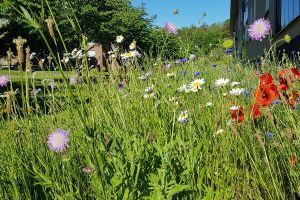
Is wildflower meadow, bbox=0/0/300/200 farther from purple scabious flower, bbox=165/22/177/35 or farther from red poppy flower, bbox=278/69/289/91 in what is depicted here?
purple scabious flower, bbox=165/22/177/35

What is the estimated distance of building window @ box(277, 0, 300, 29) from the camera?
7800mm

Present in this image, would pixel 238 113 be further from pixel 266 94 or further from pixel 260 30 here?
pixel 260 30

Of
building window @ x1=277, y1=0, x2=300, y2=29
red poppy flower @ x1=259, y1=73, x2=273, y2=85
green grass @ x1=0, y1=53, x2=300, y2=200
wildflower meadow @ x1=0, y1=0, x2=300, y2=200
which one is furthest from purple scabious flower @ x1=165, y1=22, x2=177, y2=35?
building window @ x1=277, y1=0, x2=300, y2=29

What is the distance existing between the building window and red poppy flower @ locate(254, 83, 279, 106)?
6.34 meters

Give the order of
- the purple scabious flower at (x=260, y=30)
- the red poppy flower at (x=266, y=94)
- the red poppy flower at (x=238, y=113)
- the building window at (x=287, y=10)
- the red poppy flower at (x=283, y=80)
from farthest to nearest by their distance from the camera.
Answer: the building window at (x=287, y=10) < the purple scabious flower at (x=260, y=30) < the red poppy flower at (x=238, y=113) < the red poppy flower at (x=266, y=94) < the red poppy flower at (x=283, y=80)

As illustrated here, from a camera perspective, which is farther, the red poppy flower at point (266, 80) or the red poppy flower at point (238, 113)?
the red poppy flower at point (238, 113)

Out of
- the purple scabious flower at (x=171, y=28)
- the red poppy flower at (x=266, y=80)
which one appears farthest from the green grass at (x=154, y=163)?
the purple scabious flower at (x=171, y=28)

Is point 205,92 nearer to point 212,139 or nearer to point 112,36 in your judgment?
point 212,139

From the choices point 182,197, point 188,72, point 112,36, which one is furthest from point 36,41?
point 182,197

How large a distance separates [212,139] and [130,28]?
112 ft

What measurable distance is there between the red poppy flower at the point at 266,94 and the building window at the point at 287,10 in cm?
634

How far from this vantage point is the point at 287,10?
9.05 metres

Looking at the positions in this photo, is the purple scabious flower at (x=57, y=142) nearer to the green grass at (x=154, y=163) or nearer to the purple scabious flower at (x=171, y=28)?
the green grass at (x=154, y=163)

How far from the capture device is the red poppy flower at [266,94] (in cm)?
171
